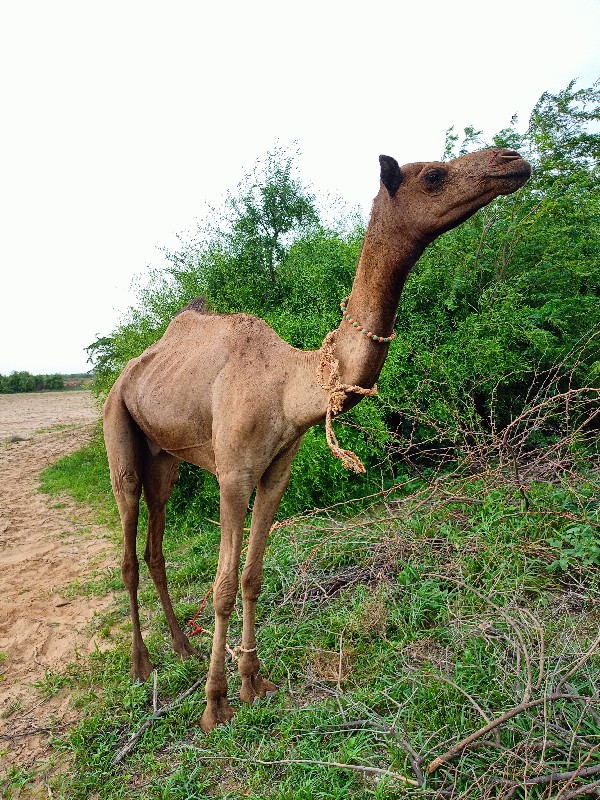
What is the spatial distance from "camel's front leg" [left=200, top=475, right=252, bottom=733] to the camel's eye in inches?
69.1

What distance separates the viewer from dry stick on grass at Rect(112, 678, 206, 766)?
2854 millimetres

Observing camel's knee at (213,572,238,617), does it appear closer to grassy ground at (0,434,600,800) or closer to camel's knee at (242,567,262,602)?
camel's knee at (242,567,262,602)

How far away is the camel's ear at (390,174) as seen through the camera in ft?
6.85

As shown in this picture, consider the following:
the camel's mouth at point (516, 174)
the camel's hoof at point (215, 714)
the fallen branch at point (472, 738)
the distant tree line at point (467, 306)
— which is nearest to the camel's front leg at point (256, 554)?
the camel's hoof at point (215, 714)

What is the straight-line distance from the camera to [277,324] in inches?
285

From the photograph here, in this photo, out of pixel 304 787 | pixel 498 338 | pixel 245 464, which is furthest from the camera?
pixel 498 338

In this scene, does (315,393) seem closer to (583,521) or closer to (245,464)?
(245,464)

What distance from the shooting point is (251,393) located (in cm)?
271

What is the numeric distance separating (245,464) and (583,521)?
263 cm

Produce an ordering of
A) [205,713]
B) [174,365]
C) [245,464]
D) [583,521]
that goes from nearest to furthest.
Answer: [245,464] < [205,713] < [174,365] < [583,521]

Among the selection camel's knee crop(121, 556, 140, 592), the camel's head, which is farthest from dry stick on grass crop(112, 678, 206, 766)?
the camel's head

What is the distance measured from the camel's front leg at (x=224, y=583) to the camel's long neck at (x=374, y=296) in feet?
3.17

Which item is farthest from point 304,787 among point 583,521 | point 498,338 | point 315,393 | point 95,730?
point 498,338

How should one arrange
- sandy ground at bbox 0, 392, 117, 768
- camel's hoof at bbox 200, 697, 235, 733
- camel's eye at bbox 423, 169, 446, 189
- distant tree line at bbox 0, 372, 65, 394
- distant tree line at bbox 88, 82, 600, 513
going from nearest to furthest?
camel's eye at bbox 423, 169, 446, 189, camel's hoof at bbox 200, 697, 235, 733, sandy ground at bbox 0, 392, 117, 768, distant tree line at bbox 88, 82, 600, 513, distant tree line at bbox 0, 372, 65, 394
